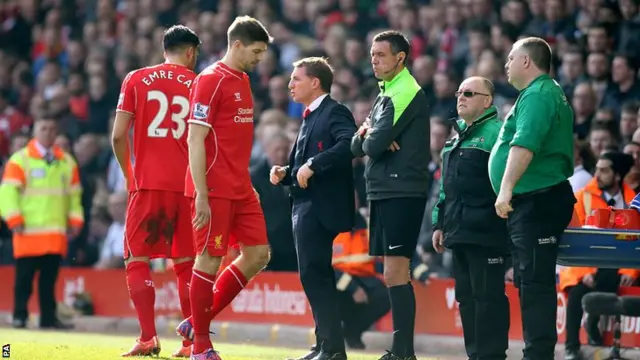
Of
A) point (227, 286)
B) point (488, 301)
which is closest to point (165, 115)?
point (227, 286)

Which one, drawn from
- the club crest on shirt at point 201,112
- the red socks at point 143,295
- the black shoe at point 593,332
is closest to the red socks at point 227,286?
the red socks at point 143,295

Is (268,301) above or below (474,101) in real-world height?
below

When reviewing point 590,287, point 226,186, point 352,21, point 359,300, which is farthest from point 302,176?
point 352,21

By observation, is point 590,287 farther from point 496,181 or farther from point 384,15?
point 384,15

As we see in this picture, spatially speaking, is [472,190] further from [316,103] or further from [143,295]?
[143,295]

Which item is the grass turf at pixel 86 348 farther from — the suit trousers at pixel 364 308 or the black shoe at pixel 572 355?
the black shoe at pixel 572 355

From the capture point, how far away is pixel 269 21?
70.3ft

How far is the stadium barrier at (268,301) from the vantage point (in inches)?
561

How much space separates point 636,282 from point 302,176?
4.42 metres

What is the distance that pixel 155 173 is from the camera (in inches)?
427

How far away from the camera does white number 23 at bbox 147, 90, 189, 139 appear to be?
10922 mm

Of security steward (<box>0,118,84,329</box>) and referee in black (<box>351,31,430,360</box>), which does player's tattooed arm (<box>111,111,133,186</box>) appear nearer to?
referee in black (<box>351,31,430,360</box>)

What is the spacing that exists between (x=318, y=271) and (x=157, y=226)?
4.56ft

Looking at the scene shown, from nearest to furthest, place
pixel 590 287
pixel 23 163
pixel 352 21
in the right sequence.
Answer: pixel 590 287, pixel 23 163, pixel 352 21
